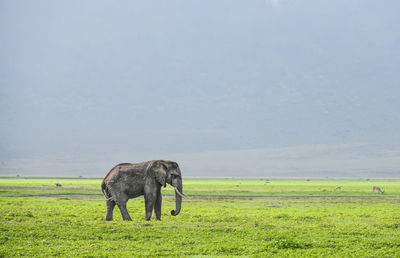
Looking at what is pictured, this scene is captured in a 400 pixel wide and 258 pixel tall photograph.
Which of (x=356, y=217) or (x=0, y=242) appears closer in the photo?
(x=0, y=242)

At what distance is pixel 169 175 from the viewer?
29406mm

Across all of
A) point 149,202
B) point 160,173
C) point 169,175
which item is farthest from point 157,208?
point 160,173

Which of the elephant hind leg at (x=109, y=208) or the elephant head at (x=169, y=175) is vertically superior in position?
the elephant head at (x=169, y=175)

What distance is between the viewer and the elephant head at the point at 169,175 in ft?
→ 94.3

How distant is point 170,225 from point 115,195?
16.0 ft

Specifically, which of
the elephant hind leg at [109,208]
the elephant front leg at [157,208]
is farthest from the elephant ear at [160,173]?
the elephant hind leg at [109,208]

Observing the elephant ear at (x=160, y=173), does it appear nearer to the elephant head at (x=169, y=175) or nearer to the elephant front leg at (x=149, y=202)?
the elephant head at (x=169, y=175)

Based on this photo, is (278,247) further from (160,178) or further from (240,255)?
(160,178)

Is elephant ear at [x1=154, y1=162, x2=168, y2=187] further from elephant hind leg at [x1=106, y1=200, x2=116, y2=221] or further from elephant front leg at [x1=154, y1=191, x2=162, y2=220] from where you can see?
elephant hind leg at [x1=106, y1=200, x2=116, y2=221]

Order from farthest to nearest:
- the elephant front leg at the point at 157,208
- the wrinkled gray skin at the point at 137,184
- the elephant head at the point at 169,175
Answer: the elephant front leg at the point at 157,208 < the elephant head at the point at 169,175 < the wrinkled gray skin at the point at 137,184

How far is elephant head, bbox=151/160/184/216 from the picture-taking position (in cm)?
2873

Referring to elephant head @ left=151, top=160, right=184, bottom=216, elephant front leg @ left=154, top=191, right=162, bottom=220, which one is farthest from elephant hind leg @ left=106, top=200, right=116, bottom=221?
elephant head @ left=151, top=160, right=184, bottom=216

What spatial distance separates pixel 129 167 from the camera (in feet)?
96.0

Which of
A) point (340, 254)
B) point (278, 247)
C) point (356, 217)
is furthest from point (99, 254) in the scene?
point (356, 217)
